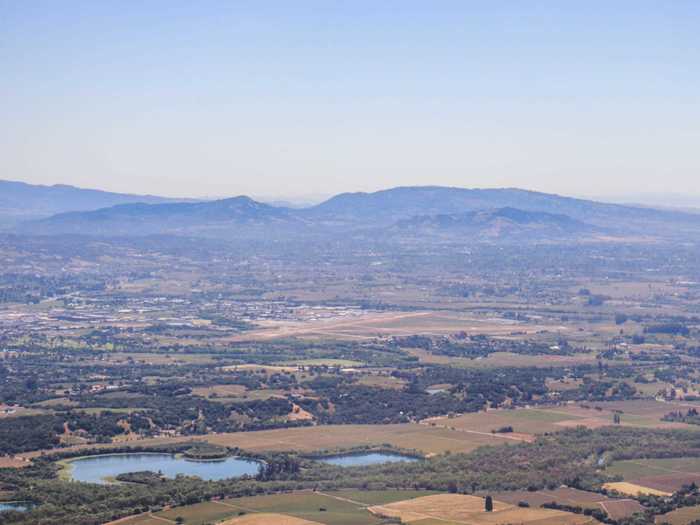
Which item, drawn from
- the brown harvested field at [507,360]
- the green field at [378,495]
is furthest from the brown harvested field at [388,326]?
the green field at [378,495]

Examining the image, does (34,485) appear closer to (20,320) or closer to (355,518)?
(355,518)

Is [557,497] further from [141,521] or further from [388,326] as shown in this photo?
[388,326]

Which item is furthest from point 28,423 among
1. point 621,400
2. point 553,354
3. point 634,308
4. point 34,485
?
point 634,308

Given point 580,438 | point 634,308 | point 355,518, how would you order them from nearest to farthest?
point 355,518 < point 580,438 < point 634,308

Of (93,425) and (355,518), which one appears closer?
(355,518)

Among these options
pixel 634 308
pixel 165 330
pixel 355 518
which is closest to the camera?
pixel 355 518

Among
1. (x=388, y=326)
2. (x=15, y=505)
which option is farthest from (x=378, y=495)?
(x=388, y=326)

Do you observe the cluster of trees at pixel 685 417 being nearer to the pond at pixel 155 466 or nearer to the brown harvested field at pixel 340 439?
the brown harvested field at pixel 340 439
